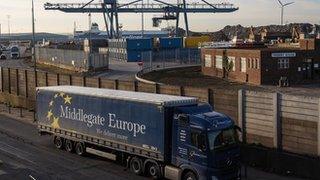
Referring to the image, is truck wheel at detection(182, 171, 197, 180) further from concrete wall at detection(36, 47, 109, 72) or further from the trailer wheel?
concrete wall at detection(36, 47, 109, 72)

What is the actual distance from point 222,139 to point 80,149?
9244 mm

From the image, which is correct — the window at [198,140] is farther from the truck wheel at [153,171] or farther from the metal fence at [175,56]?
the metal fence at [175,56]

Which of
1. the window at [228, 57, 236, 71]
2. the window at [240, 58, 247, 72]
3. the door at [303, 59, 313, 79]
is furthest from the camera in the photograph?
the window at [228, 57, 236, 71]

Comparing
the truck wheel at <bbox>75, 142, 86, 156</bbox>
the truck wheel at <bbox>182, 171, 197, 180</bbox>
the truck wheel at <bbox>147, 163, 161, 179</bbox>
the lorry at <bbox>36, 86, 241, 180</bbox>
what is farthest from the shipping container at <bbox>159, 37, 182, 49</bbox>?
the truck wheel at <bbox>182, 171, 197, 180</bbox>

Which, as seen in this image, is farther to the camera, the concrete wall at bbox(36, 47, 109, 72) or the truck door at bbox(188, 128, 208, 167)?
the concrete wall at bbox(36, 47, 109, 72)

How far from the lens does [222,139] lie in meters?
19.4

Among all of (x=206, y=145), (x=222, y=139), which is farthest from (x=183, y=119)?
(x=222, y=139)

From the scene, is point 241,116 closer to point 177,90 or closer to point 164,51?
point 177,90

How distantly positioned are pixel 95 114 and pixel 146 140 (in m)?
4.18

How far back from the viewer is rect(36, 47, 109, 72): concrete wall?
79562 millimetres

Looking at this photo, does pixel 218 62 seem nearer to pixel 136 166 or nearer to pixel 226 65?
pixel 226 65

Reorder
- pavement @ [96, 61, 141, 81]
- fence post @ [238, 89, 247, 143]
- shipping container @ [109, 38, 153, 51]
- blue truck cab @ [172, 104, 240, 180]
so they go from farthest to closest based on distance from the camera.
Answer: shipping container @ [109, 38, 153, 51] → pavement @ [96, 61, 141, 81] → fence post @ [238, 89, 247, 143] → blue truck cab @ [172, 104, 240, 180]

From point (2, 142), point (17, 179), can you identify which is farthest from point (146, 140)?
point (2, 142)

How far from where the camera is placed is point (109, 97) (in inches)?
949
